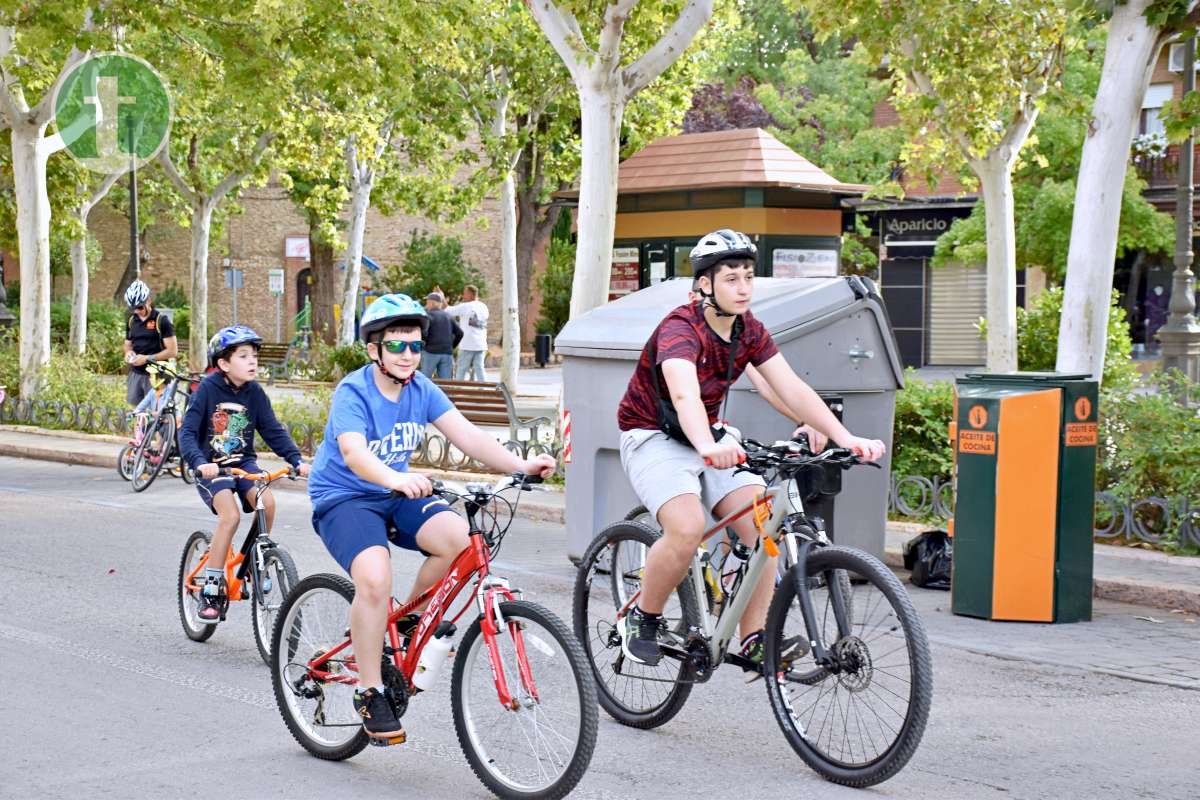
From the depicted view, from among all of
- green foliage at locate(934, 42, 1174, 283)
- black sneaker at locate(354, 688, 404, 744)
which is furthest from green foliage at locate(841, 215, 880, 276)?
black sneaker at locate(354, 688, 404, 744)

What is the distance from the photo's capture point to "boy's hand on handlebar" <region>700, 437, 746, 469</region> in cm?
513

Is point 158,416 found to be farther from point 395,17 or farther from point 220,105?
point 220,105

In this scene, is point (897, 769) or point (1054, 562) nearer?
point (897, 769)

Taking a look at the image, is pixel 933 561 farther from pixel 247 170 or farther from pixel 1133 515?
pixel 247 170

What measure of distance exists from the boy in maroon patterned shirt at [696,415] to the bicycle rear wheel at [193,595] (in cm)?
261

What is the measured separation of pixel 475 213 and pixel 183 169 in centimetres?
1944

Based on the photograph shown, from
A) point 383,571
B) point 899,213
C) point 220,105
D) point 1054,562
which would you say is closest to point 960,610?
point 1054,562

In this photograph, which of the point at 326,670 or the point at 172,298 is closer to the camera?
the point at 326,670

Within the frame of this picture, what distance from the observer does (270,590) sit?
272 inches

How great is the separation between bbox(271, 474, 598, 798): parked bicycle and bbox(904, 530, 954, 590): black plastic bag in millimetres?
4599

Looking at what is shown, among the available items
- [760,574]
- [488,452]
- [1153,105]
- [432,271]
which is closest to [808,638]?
[760,574]

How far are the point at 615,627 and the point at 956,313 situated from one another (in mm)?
38315

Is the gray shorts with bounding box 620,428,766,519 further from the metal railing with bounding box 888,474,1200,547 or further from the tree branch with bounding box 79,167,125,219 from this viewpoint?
the tree branch with bounding box 79,167,125,219

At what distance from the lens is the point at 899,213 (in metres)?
43.8
